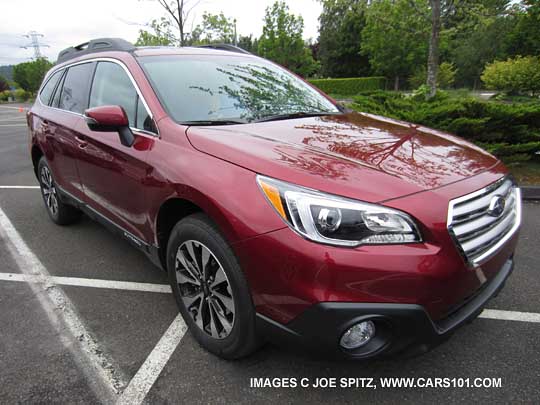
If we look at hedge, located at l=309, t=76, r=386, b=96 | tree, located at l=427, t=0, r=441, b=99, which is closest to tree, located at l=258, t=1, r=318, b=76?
hedge, located at l=309, t=76, r=386, b=96

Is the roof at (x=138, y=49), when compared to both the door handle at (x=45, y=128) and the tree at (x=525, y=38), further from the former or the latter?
the tree at (x=525, y=38)

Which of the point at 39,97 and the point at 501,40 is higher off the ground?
the point at 501,40

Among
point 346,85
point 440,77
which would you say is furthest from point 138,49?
point 440,77

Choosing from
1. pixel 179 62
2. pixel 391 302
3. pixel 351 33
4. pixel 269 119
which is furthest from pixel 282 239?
pixel 351 33

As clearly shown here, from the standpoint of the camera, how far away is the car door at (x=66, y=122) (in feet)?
10.7

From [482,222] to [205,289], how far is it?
4.60ft

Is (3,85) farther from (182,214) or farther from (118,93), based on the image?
(182,214)

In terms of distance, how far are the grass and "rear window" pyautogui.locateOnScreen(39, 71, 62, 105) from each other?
572cm

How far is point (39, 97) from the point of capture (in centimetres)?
439

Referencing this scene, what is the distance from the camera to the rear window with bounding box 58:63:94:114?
3.27 m

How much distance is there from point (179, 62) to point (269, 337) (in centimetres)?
201

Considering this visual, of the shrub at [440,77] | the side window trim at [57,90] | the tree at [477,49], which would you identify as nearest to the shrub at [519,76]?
the tree at [477,49]

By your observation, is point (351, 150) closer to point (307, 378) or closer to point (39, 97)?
point (307, 378)

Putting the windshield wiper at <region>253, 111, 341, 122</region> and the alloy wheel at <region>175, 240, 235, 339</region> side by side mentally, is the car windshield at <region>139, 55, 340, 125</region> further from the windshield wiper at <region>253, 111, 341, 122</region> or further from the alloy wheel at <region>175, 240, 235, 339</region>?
the alloy wheel at <region>175, 240, 235, 339</region>
